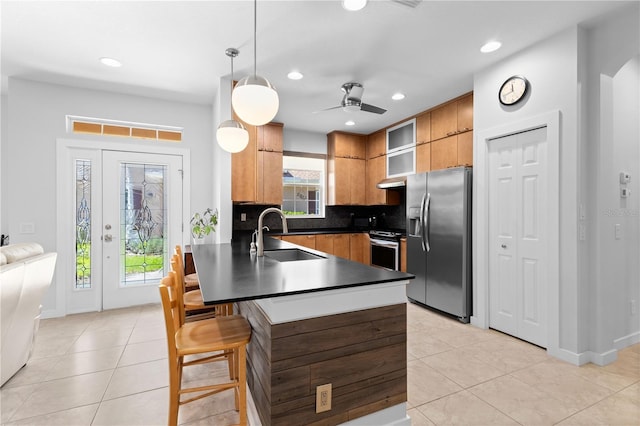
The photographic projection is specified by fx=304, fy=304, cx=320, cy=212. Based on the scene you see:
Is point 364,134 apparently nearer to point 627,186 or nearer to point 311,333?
point 627,186

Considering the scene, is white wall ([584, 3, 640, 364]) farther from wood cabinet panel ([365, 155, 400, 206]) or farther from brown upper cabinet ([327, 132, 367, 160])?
brown upper cabinet ([327, 132, 367, 160])

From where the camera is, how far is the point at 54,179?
3.71 meters

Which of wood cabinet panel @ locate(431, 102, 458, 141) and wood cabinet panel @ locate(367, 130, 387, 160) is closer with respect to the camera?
wood cabinet panel @ locate(431, 102, 458, 141)

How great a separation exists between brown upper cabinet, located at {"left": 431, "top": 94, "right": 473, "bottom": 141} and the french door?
3.68 meters

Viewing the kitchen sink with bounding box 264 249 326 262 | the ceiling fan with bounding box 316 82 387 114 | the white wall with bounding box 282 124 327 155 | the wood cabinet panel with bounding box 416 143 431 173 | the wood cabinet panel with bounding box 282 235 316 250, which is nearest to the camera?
the kitchen sink with bounding box 264 249 326 262

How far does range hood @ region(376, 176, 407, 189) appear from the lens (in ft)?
15.7

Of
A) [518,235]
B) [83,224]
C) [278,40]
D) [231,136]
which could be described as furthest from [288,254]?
[83,224]

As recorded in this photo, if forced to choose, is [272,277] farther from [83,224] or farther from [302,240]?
[83,224]

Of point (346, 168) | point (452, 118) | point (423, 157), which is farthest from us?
point (346, 168)

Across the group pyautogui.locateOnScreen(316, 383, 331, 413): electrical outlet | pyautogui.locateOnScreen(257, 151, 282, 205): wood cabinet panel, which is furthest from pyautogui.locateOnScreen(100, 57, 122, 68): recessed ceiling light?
pyautogui.locateOnScreen(316, 383, 331, 413): electrical outlet

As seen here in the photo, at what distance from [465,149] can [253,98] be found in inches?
116

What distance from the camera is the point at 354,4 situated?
2.15 m

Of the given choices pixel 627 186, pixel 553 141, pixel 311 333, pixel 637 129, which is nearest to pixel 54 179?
pixel 311 333

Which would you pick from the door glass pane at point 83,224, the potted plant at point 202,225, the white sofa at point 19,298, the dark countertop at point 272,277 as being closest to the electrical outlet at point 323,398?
the dark countertop at point 272,277
